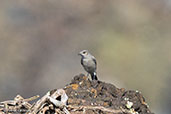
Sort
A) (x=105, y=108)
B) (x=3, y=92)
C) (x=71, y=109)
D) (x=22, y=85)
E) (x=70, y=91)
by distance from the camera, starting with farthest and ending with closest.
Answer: (x=22, y=85)
(x=3, y=92)
(x=70, y=91)
(x=105, y=108)
(x=71, y=109)

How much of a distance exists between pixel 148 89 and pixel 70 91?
2072 centimetres

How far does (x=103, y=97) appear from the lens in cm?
588

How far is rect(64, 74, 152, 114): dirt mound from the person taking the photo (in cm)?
559

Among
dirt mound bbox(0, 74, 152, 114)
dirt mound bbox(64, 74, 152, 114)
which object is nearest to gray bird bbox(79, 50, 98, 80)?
dirt mound bbox(0, 74, 152, 114)

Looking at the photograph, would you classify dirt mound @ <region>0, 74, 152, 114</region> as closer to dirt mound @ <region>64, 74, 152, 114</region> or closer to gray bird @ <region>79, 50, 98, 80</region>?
dirt mound @ <region>64, 74, 152, 114</region>

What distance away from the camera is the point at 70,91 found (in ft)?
19.2

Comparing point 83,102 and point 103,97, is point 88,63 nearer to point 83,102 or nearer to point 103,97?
point 103,97

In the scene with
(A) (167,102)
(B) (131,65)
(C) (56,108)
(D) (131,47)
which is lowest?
(C) (56,108)

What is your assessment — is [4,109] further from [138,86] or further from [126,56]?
[126,56]

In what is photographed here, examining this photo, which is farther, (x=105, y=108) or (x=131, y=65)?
(x=131, y=65)

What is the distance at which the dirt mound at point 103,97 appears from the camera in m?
5.59

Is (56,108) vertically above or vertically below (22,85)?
below

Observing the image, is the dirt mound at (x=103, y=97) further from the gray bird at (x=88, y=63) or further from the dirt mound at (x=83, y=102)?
the gray bird at (x=88, y=63)

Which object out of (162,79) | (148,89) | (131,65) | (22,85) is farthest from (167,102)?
(22,85)
